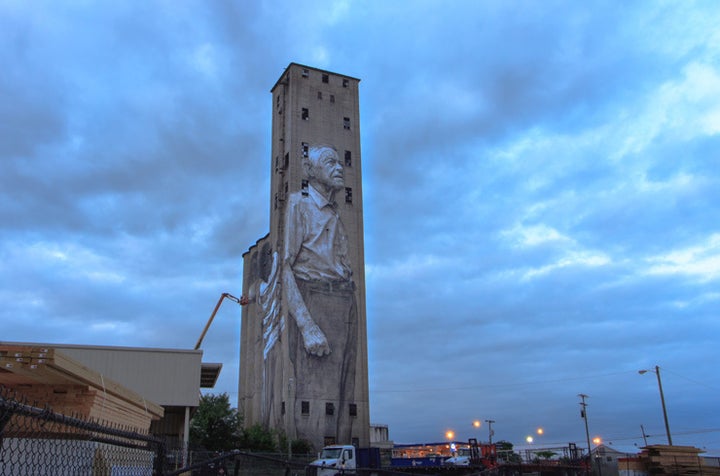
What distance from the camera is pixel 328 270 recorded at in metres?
74.4

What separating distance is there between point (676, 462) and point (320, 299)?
41.9 meters

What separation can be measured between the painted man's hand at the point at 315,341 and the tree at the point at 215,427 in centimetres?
1163

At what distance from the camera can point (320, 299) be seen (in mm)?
72250

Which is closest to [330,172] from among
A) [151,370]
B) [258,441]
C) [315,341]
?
[315,341]

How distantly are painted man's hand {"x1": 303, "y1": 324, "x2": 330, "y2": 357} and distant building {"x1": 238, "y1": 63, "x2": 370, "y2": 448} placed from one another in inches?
4.5

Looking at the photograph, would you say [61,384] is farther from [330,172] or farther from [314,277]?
[330,172]

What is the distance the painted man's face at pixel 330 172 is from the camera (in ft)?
254

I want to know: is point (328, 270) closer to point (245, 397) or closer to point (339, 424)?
point (339, 424)

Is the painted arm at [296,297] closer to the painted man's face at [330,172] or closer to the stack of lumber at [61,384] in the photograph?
the painted man's face at [330,172]

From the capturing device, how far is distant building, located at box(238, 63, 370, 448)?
224ft

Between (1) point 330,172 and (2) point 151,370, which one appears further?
(1) point 330,172

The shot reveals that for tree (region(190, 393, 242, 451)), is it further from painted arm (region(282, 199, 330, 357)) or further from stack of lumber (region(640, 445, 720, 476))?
stack of lumber (region(640, 445, 720, 476))

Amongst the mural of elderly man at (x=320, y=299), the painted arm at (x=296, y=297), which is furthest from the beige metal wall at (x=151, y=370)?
the painted arm at (x=296, y=297)

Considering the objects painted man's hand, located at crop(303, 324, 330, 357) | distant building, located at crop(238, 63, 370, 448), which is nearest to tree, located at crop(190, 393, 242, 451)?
distant building, located at crop(238, 63, 370, 448)
